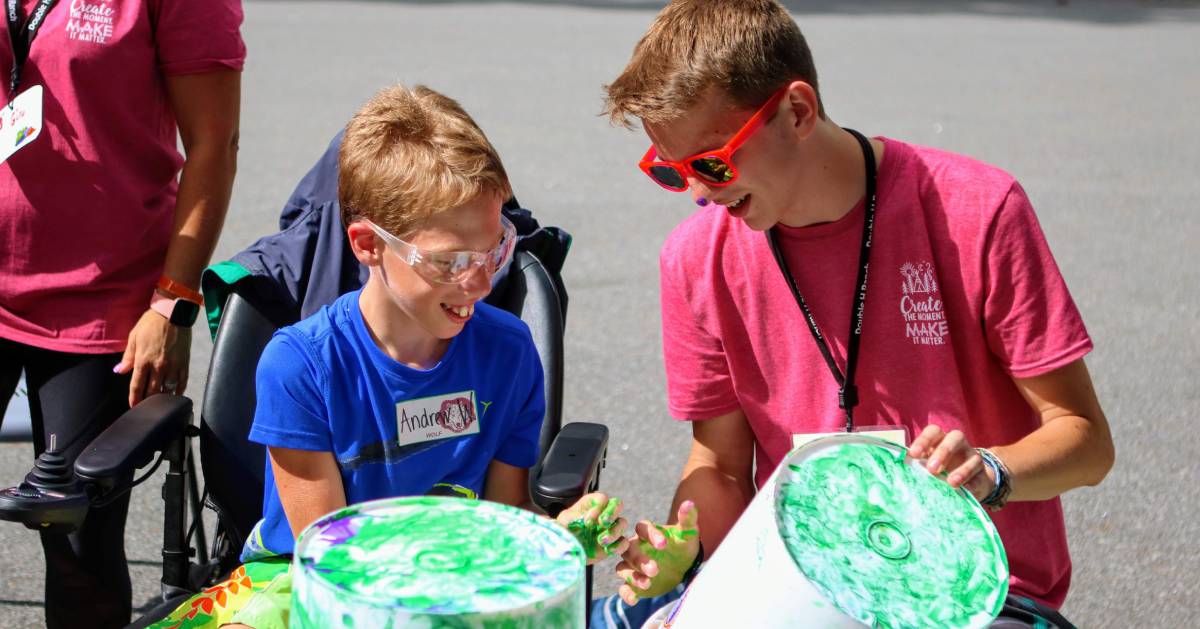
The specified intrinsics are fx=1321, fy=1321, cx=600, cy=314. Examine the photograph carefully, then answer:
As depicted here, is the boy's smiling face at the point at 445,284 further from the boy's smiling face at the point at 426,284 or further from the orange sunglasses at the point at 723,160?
the orange sunglasses at the point at 723,160

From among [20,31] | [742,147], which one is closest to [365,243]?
[742,147]

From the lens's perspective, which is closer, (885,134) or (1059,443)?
(1059,443)

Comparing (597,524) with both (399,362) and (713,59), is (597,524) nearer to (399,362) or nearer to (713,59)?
(399,362)

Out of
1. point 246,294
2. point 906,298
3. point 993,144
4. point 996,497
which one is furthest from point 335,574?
point 993,144

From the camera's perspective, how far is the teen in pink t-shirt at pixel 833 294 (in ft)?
6.37

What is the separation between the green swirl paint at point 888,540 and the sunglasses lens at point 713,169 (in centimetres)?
54

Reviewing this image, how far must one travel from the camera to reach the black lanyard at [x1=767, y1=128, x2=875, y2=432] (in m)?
2.04

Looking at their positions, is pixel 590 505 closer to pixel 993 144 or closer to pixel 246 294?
pixel 246 294

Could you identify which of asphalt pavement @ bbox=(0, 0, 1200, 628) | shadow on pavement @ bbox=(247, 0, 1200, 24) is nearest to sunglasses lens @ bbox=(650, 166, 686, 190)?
asphalt pavement @ bbox=(0, 0, 1200, 628)

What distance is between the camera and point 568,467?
2137mm

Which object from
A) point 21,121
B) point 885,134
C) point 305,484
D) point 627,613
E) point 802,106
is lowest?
point 885,134

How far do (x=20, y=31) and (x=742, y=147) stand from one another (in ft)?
4.75

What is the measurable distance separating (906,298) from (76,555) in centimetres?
161

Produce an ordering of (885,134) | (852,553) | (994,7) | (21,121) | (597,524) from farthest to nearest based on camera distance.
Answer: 1. (994,7)
2. (885,134)
3. (21,121)
4. (597,524)
5. (852,553)
